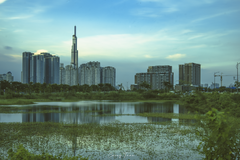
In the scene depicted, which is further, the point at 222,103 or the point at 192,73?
the point at 192,73

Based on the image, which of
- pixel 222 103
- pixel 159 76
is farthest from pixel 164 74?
pixel 222 103

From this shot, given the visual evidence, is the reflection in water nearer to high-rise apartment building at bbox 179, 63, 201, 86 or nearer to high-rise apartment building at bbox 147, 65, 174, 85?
high-rise apartment building at bbox 179, 63, 201, 86

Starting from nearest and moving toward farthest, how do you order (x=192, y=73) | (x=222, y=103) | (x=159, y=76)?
1. (x=222, y=103)
2. (x=192, y=73)
3. (x=159, y=76)

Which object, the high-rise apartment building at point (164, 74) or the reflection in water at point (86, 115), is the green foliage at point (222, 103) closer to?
the reflection in water at point (86, 115)

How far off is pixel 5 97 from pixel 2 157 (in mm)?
57603

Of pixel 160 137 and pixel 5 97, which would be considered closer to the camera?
pixel 160 137

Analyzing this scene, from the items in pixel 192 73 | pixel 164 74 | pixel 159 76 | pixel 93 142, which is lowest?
pixel 93 142

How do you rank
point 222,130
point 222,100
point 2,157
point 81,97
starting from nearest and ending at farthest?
point 222,130 < point 2,157 < point 222,100 < point 81,97

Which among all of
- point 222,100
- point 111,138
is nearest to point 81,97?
point 222,100

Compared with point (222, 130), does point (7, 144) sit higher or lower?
lower

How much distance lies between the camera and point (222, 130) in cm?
630

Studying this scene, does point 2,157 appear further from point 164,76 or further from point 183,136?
point 164,76

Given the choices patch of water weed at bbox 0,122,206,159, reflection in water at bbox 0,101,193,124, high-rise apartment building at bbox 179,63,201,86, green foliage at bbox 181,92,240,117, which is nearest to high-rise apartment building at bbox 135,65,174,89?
high-rise apartment building at bbox 179,63,201,86

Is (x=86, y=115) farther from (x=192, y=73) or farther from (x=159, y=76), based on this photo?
(x=159, y=76)
